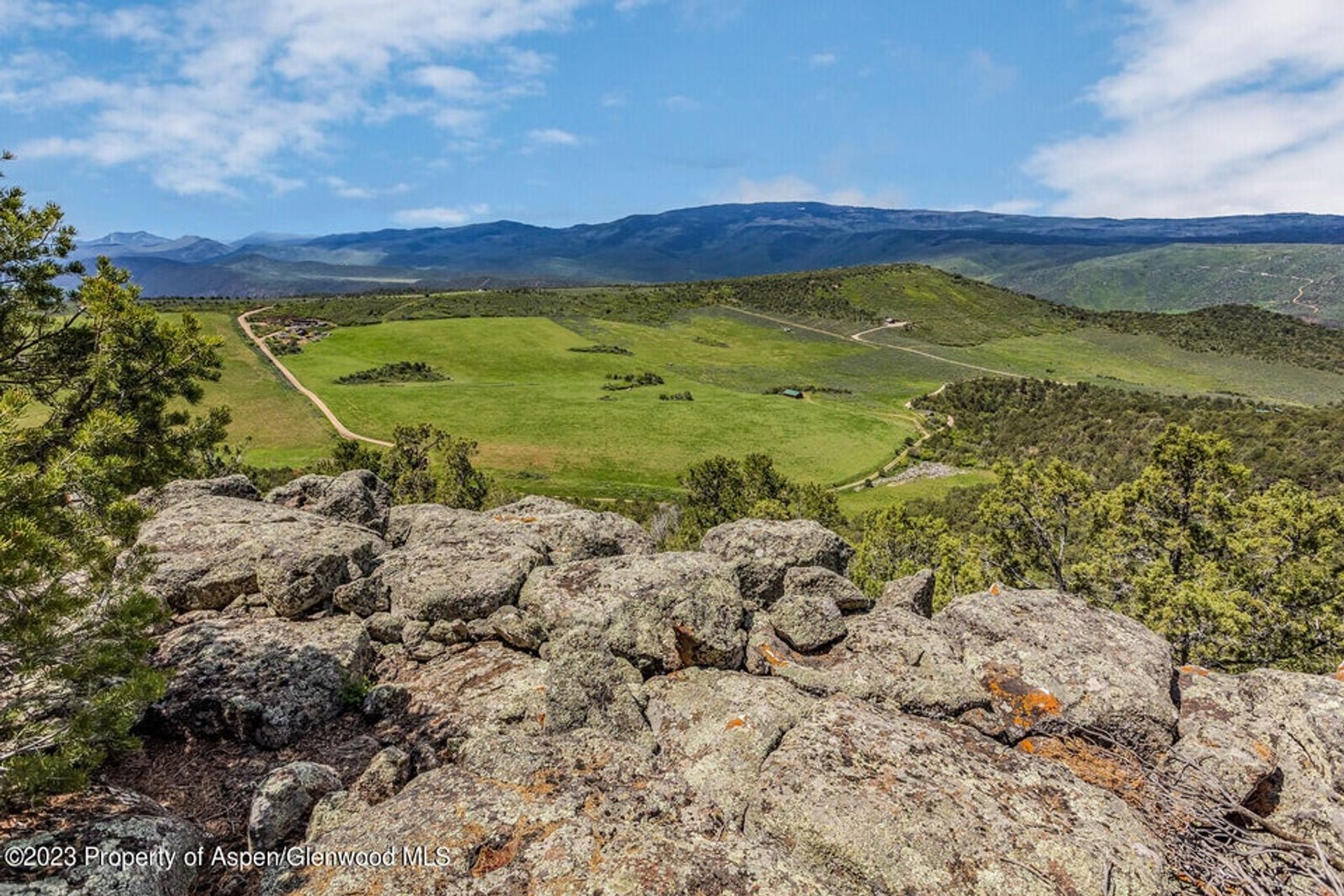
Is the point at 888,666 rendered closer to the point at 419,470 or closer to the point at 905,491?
the point at 419,470

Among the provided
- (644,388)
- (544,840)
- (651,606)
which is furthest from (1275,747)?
(644,388)

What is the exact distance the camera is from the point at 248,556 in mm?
14242

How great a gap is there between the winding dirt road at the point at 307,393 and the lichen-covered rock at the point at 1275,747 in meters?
89.3

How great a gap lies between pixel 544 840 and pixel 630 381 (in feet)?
451

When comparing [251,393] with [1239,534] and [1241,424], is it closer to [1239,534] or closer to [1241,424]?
[1239,534]

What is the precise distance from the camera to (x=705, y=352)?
18675cm

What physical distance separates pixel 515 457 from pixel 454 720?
275 feet

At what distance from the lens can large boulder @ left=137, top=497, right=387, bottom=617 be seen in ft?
44.1

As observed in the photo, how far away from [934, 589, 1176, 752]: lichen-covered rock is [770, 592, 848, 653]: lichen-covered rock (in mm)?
2448

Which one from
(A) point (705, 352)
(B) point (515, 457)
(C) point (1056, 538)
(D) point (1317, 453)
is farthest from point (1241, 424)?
(A) point (705, 352)

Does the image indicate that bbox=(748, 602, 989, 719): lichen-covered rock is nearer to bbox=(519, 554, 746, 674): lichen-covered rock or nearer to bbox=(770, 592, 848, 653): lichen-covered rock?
bbox=(770, 592, 848, 653): lichen-covered rock

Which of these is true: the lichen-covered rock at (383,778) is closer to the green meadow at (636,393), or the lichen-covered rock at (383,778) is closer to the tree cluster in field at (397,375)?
the green meadow at (636,393)

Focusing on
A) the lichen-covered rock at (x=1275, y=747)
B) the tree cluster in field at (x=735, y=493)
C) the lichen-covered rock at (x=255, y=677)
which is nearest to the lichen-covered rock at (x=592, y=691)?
the lichen-covered rock at (x=255, y=677)

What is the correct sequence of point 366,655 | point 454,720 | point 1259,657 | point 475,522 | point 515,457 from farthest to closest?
point 515,457, point 1259,657, point 475,522, point 366,655, point 454,720
